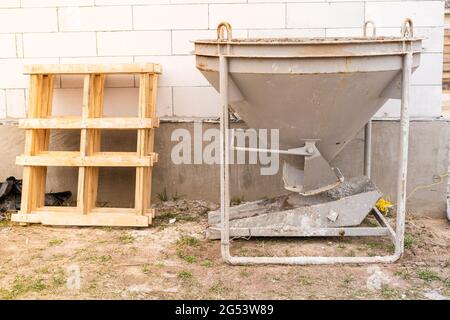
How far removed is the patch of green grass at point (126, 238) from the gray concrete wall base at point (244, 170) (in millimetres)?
608

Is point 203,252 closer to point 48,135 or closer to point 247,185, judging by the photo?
point 247,185

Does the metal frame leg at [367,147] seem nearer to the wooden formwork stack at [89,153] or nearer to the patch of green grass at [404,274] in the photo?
the patch of green grass at [404,274]

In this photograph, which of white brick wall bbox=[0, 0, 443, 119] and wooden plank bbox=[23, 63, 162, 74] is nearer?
wooden plank bbox=[23, 63, 162, 74]

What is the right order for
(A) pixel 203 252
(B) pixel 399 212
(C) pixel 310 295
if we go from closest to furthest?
(C) pixel 310 295
(B) pixel 399 212
(A) pixel 203 252

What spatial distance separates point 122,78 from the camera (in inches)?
170

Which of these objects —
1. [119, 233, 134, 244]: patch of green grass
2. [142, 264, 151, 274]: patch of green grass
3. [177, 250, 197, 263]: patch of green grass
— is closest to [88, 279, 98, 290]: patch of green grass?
[142, 264, 151, 274]: patch of green grass

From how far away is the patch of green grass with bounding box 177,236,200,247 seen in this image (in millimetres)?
3674

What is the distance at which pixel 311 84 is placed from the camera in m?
3.05

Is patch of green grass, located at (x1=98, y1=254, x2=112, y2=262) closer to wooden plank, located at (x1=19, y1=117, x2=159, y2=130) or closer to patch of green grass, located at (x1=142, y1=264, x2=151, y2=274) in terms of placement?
patch of green grass, located at (x1=142, y1=264, x2=151, y2=274)

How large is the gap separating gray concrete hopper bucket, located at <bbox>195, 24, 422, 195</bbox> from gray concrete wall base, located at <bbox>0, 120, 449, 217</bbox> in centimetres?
77

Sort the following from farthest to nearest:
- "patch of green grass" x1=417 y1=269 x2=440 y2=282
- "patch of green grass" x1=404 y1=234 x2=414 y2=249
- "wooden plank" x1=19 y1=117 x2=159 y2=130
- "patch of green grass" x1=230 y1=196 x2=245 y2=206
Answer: "patch of green grass" x1=230 y1=196 x2=245 y2=206 → "wooden plank" x1=19 y1=117 x2=159 y2=130 → "patch of green grass" x1=404 y1=234 x2=414 y2=249 → "patch of green grass" x1=417 y1=269 x2=440 y2=282

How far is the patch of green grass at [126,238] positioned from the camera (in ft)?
12.3

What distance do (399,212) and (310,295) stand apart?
0.77 m

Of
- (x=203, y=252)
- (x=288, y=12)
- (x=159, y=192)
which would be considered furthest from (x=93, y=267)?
(x=288, y=12)
